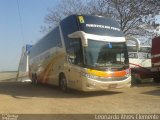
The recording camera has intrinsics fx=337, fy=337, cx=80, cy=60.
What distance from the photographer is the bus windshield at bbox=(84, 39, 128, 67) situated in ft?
48.5

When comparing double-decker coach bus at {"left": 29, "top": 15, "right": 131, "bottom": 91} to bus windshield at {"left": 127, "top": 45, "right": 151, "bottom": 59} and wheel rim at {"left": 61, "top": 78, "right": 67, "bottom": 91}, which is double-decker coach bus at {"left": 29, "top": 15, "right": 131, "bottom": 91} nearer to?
wheel rim at {"left": 61, "top": 78, "right": 67, "bottom": 91}

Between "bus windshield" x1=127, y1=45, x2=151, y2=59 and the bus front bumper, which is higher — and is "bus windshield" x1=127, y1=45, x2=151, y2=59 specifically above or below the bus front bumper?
below

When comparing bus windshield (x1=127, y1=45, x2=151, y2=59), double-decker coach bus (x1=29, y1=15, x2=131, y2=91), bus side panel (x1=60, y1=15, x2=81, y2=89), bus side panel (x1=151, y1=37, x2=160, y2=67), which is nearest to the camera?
double-decker coach bus (x1=29, y1=15, x2=131, y2=91)

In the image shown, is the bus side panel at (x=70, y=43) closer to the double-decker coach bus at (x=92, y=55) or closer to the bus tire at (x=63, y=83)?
the double-decker coach bus at (x=92, y=55)

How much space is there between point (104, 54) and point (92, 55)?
23.7 inches

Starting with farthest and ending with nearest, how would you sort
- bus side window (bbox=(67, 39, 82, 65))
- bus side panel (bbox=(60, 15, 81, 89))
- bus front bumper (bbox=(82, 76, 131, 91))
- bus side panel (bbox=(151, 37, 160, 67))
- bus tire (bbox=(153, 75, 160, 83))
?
bus tire (bbox=(153, 75, 160, 83)) < bus side panel (bbox=(151, 37, 160, 67)) < bus side panel (bbox=(60, 15, 81, 89)) < bus side window (bbox=(67, 39, 82, 65)) < bus front bumper (bbox=(82, 76, 131, 91))

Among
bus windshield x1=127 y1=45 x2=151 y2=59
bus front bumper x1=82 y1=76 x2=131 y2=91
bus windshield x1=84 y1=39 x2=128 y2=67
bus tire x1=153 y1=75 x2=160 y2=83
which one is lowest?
bus tire x1=153 y1=75 x2=160 y2=83

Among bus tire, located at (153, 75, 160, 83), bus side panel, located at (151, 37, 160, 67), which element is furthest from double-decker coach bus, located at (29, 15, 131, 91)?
bus tire, located at (153, 75, 160, 83)

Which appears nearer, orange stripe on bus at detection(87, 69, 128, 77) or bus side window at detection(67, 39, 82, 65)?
orange stripe on bus at detection(87, 69, 128, 77)

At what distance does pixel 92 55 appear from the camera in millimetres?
14820

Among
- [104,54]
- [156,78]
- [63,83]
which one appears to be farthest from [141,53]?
[104,54]

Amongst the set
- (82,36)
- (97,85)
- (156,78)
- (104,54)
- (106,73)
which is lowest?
(156,78)

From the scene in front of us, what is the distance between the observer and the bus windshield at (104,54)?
14.8m

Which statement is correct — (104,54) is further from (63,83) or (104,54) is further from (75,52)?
(63,83)
